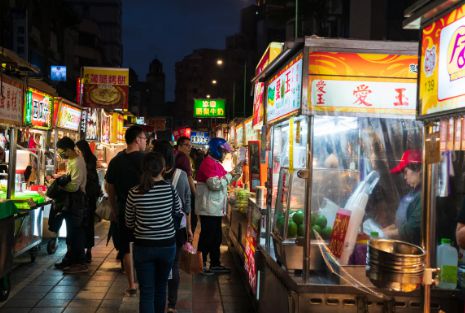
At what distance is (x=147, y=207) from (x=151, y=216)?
0.10 m

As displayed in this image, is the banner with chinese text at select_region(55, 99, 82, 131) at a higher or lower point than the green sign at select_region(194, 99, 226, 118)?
lower

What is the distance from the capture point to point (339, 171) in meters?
4.95

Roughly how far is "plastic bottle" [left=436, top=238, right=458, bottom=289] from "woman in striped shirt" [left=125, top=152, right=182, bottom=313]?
2.53 m

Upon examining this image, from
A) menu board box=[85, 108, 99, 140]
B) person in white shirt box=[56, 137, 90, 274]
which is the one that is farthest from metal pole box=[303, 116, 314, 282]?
menu board box=[85, 108, 99, 140]

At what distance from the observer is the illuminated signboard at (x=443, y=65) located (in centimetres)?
295

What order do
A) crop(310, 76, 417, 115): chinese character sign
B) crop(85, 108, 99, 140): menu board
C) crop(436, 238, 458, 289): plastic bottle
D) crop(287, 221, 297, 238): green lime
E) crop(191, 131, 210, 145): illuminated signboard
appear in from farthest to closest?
crop(191, 131, 210, 145): illuminated signboard < crop(85, 108, 99, 140): menu board < crop(287, 221, 297, 238): green lime < crop(310, 76, 417, 115): chinese character sign < crop(436, 238, 458, 289): plastic bottle

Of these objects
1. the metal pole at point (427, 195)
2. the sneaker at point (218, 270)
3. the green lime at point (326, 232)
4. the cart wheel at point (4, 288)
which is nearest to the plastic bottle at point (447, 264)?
the metal pole at point (427, 195)

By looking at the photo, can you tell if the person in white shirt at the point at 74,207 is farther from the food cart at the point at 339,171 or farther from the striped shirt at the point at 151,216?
the food cart at the point at 339,171

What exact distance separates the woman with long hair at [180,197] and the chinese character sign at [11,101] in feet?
8.74

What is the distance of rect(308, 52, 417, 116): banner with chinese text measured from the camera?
418 centimetres

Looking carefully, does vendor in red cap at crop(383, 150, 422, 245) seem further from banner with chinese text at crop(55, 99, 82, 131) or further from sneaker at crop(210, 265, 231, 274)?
banner with chinese text at crop(55, 99, 82, 131)

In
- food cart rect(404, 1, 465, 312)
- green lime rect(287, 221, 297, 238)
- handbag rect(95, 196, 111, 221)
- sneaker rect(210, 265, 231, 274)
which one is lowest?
sneaker rect(210, 265, 231, 274)

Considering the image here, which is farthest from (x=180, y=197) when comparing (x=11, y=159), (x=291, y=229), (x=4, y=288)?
(x=11, y=159)

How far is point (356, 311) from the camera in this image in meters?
4.05
